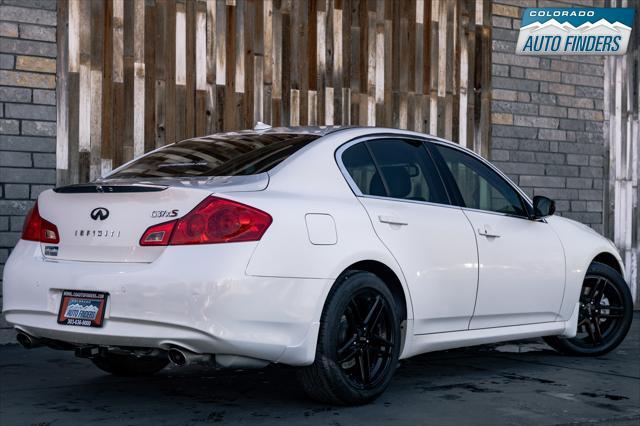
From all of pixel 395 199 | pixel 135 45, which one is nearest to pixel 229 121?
pixel 135 45

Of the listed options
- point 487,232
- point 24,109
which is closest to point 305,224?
point 487,232

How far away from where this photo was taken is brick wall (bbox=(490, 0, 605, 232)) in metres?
11.4

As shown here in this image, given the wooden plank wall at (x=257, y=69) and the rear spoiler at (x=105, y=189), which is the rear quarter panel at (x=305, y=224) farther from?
the wooden plank wall at (x=257, y=69)

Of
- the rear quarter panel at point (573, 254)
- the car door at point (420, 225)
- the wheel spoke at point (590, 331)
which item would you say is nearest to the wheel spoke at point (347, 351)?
the car door at point (420, 225)

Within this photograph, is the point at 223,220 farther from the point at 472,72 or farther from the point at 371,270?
the point at 472,72

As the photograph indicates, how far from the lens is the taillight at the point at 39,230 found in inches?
206

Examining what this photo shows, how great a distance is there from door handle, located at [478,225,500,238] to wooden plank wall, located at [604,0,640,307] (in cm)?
610

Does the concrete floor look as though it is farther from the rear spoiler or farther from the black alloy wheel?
the rear spoiler

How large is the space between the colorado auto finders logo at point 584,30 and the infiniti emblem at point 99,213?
7.70 meters

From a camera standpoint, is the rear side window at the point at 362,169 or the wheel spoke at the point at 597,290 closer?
the rear side window at the point at 362,169

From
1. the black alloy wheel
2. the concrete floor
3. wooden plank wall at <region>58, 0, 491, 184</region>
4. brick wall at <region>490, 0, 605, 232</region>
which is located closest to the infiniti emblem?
the concrete floor

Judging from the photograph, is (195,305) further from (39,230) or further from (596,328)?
(596,328)

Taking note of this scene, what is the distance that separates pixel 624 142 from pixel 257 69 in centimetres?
494

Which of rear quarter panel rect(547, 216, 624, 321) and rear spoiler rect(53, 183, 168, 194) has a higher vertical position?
rear spoiler rect(53, 183, 168, 194)
